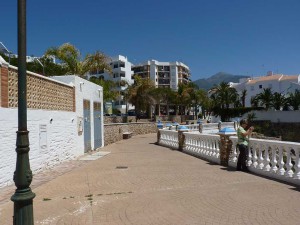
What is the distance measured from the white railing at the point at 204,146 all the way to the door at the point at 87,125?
5538mm

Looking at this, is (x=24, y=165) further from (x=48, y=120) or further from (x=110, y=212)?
(x=48, y=120)

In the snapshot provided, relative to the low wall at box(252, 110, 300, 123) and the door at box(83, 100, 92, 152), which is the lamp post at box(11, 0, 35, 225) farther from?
the low wall at box(252, 110, 300, 123)

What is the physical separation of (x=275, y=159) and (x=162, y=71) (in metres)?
109

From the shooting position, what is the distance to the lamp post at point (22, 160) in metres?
4.38

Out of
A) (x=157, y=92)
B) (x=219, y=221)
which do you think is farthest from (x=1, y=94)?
(x=157, y=92)

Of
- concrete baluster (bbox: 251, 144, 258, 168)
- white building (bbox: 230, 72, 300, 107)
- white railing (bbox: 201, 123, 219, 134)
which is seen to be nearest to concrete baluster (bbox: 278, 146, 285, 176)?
concrete baluster (bbox: 251, 144, 258, 168)

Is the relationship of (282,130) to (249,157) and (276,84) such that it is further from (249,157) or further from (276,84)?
(249,157)

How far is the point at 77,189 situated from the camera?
9.01 metres

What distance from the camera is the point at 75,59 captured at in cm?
2692

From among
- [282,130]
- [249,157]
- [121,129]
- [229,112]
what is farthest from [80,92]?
[229,112]

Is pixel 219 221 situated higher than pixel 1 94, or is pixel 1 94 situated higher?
pixel 1 94

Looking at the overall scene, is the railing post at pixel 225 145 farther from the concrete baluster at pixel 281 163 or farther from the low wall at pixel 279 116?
the low wall at pixel 279 116

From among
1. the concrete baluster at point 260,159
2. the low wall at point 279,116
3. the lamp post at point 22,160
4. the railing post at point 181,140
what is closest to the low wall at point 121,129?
the railing post at point 181,140

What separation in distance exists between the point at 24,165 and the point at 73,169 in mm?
8854
